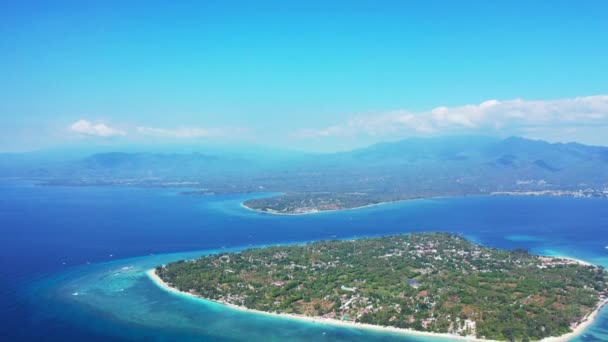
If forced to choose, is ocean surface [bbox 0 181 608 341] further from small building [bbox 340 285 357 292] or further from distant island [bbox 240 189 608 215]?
small building [bbox 340 285 357 292]

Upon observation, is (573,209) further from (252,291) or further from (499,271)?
(252,291)

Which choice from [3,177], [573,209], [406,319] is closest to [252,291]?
[406,319]

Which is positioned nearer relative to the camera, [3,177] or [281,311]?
[281,311]

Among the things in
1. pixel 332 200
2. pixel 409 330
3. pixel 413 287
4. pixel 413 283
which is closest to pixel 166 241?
pixel 413 283

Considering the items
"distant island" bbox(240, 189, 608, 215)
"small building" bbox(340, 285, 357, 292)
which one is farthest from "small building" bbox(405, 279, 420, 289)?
"distant island" bbox(240, 189, 608, 215)

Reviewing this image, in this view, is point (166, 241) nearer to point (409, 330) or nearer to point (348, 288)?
point (348, 288)
